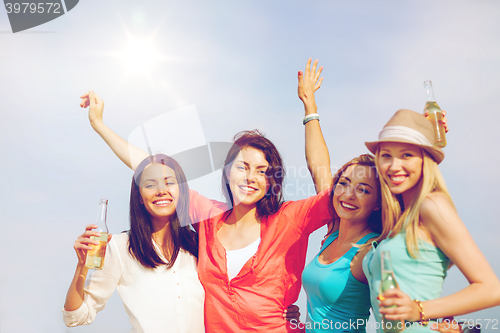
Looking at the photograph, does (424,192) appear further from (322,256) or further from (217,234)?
(217,234)

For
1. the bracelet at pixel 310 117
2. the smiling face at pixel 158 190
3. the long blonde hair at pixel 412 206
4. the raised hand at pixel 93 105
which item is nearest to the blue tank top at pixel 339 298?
the long blonde hair at pixel 412 206

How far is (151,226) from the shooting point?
3.99 m

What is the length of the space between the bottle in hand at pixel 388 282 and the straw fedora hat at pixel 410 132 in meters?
0.81

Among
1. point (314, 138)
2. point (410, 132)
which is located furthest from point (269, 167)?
point (410, 132)

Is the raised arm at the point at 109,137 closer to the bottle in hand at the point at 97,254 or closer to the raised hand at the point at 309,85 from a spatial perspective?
the bottle in hand at the point at 97,254

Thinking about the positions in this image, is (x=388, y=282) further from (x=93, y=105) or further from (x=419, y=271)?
(x=93, y=105)

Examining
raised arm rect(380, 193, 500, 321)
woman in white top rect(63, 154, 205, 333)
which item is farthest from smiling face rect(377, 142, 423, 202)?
woman in white top rect(63, 154, 205, 333)

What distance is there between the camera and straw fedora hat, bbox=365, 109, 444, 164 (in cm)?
265

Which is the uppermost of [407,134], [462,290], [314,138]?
[314,138]

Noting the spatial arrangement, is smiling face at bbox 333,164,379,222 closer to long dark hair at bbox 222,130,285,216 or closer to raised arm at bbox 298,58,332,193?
raised arm at bbox 298,58,332,193

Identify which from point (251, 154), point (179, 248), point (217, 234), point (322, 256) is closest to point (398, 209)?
point (322, 256)

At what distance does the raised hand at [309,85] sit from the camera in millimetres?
4301

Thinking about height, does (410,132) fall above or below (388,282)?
above

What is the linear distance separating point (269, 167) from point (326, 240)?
95 centimetres
